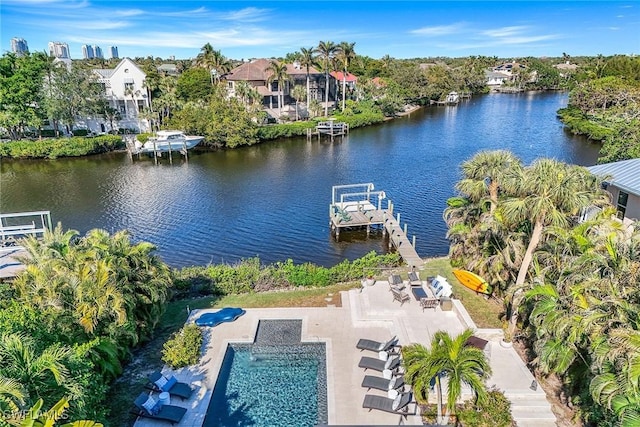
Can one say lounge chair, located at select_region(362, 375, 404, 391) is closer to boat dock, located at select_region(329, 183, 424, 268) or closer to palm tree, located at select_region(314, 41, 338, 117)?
boat dock, located at select_region(329, 183, 424, 268)

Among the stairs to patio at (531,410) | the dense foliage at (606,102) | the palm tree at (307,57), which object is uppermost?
the palm tree at (307,57)

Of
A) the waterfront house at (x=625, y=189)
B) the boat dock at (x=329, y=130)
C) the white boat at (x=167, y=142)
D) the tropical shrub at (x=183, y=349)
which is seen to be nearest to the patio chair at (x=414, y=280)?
the waterfront house at (x=625, y=189)

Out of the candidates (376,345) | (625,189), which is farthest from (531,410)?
(625,189)

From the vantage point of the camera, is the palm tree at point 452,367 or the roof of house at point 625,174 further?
the roof of house at point 625,174

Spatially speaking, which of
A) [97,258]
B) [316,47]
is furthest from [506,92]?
[97,258]

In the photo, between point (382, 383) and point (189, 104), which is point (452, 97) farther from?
point (382, 383)

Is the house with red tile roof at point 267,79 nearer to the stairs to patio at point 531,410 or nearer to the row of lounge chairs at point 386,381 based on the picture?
the row of lounge chairs at point 386,381
